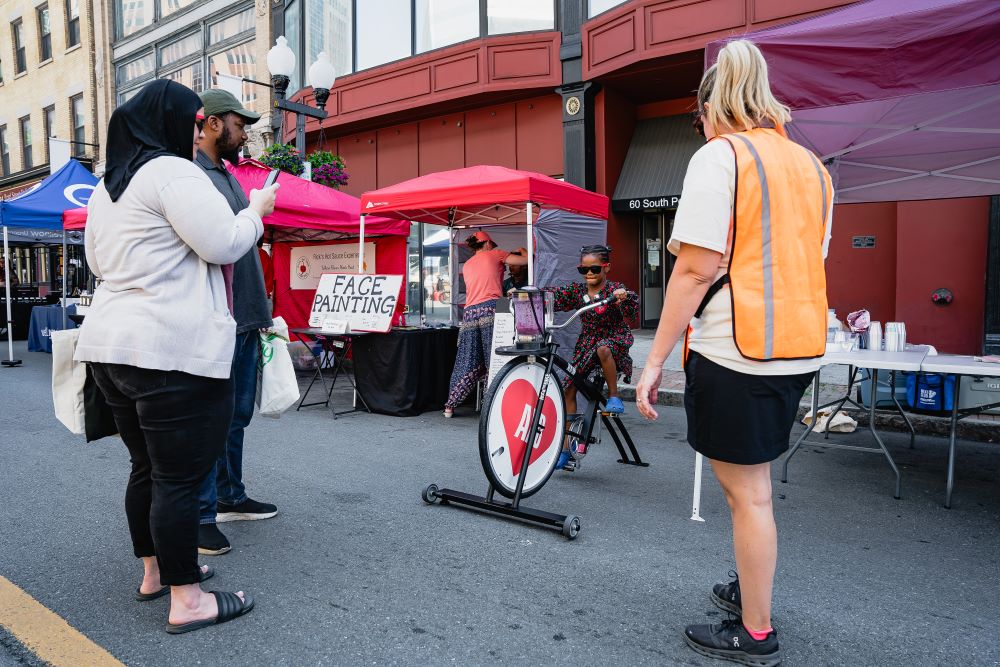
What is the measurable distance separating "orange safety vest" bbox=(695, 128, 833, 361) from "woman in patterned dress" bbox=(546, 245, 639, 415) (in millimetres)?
2837

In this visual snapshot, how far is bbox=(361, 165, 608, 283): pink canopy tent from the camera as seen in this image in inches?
262

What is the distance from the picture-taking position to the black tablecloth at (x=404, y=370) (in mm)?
7105

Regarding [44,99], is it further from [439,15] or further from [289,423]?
[289,423]

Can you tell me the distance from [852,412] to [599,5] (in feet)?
29.8

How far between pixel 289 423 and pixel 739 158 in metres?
5.25

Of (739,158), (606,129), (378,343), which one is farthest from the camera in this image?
(606,129)

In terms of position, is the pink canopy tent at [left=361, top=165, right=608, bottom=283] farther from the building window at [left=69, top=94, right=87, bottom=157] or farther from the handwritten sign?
the building window at [left=69, top=94, right=87, bottom=157]

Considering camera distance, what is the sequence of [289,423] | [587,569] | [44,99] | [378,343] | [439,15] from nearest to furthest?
[587,569]
[289,423]
[378,343]
[439,15]
[44,99]

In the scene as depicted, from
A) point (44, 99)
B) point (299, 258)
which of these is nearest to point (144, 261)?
point (299, 258)

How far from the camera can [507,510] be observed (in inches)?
148

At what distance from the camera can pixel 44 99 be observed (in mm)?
25719

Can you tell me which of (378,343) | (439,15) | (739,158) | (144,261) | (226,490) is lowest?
(226,490)

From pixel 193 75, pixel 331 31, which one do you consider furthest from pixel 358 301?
pixel 193 75

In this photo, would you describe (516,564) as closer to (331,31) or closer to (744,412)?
(744,412)
